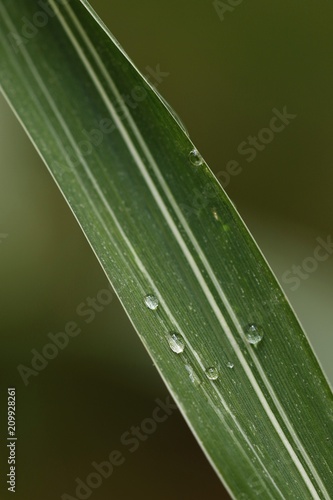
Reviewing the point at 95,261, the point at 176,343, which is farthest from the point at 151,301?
the point at 95,261

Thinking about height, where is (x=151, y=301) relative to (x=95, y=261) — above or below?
above

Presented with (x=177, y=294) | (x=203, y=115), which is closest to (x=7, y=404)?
(x=203, y=115)

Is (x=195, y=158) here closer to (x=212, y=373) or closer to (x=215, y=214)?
(x=215, y=214)

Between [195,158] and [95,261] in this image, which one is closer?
[195,158]

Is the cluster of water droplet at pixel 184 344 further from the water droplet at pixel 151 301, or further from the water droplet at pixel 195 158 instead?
the water droplet at pixel 195 158

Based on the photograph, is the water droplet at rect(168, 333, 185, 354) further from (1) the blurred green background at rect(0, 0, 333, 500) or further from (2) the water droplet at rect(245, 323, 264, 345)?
(1) the blurred green background at rect(0, 0, 333, 500)

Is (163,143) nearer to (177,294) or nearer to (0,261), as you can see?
(177,294)

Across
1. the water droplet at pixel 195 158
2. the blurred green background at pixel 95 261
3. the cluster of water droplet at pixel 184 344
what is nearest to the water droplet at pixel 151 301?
the cluster of water droplet at pixel 184 344
